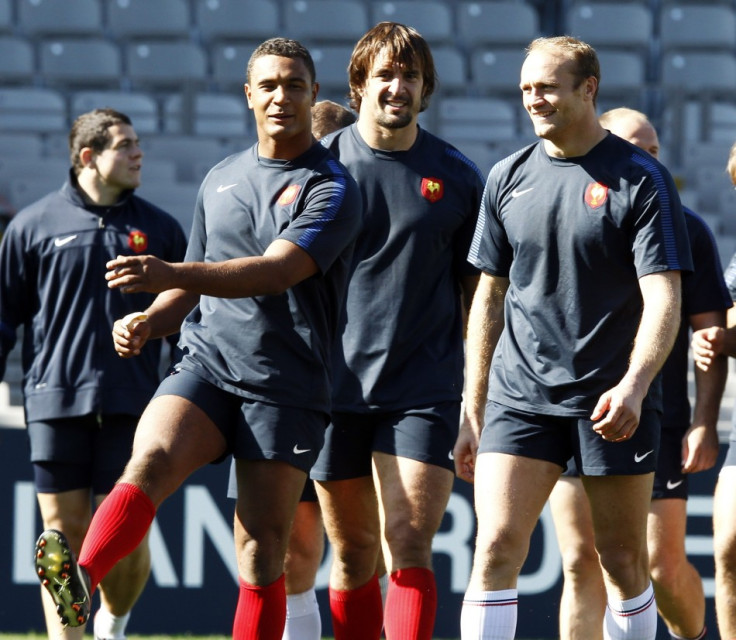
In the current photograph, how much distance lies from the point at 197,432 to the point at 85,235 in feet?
6.60

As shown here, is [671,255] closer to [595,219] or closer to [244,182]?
[595,219]

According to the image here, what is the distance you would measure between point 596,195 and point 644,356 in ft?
1.72

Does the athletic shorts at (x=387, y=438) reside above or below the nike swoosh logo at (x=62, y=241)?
below

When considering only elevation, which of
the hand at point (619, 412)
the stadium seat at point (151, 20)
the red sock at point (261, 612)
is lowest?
the red sock at point (261, 612)

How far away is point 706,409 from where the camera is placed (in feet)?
16.2

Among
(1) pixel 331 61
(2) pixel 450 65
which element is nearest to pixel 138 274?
(1) pixel 331 61

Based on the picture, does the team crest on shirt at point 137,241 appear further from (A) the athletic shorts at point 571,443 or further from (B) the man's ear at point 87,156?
(A) the athletic shorts at point 571,443

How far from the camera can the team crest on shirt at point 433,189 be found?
4.70 meters

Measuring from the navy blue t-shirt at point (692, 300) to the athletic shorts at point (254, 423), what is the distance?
1.45m

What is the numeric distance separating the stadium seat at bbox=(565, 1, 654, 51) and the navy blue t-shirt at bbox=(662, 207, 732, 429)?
8475 millimetres

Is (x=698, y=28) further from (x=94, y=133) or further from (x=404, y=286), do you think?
(x=404, y=286)

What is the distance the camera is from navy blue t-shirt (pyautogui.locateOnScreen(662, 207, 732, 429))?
4914 mm

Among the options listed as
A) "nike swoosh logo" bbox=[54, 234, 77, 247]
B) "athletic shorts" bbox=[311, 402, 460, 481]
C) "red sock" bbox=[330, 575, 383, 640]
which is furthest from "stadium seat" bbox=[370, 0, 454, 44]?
"red sock" bbox=[330, 575, 383, 640]

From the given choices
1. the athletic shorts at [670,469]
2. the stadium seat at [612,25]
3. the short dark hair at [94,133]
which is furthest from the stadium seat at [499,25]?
the athletic shorts at [670,469]
